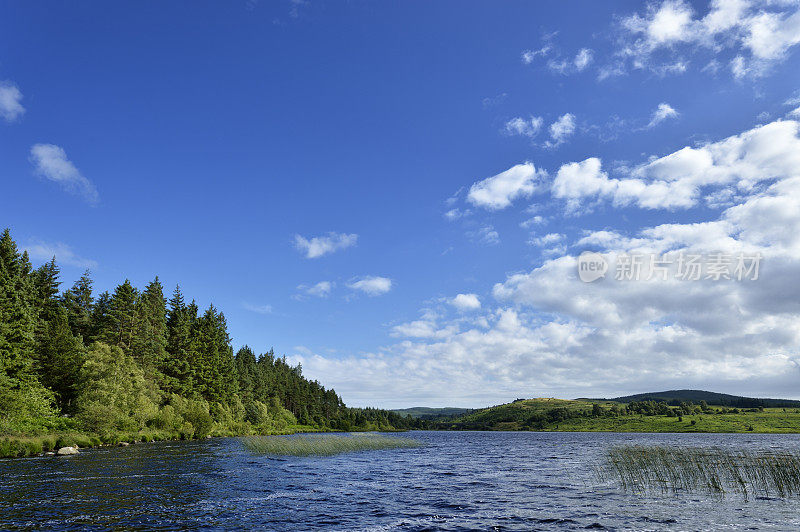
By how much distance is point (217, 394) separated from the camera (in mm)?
110000

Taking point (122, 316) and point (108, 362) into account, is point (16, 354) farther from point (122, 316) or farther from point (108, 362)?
point (122, 316)

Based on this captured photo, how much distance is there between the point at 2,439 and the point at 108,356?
2388cm

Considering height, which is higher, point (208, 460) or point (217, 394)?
point (217, 394)

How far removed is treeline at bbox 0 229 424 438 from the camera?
202ft

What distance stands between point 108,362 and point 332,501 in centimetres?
5847

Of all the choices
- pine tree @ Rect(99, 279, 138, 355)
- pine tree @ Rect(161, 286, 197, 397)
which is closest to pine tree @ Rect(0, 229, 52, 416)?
pine tree @ Rect(99, 279, 138, 355)

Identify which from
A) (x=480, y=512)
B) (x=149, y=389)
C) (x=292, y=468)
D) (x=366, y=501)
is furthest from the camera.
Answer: (x=149, y=389)

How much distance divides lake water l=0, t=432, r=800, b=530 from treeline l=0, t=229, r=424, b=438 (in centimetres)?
2150

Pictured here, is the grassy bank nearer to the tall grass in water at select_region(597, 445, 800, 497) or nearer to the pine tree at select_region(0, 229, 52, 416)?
the pine tree at select_region(0, 229, 52, 416)

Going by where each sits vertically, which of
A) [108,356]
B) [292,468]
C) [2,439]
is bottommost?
[292,468]

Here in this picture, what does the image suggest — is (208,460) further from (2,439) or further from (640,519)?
(640,519)

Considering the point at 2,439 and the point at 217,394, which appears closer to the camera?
the point at 2,439

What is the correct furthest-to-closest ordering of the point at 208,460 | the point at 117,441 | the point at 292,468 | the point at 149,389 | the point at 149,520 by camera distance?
the point at 149,389, the point at 117,441, the point at 208,460, the point at 292,468, the point at 149,520

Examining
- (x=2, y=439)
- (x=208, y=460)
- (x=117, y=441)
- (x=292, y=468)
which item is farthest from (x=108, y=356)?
(x=292, y=468)
